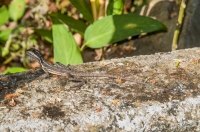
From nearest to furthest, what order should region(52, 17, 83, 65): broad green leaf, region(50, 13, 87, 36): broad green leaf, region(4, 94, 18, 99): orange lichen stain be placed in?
region(4, 94, 18, 99): orange lichen stain, region(52, 17, 83, 65): broad green leaf, region(50, 13, 87, 36): broad green leaf

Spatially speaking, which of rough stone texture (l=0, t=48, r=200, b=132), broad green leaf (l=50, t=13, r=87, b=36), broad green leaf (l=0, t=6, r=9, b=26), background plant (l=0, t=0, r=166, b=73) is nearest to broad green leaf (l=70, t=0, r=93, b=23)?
background plant (l=0, t=0, r=166, b=73)

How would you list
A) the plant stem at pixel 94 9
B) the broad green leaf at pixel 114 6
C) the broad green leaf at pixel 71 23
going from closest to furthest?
1. the broad green leaf at pixel 71 23
2. the plant stem at pixel 94 9
3. the broad green leaf at pixel 114 6

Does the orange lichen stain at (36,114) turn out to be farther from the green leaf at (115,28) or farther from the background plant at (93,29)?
the green leaf at (115,28)

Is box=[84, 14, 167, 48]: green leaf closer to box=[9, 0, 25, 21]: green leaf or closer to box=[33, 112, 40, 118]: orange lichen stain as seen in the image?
box=[9, 0, 25, 21]: green leaf

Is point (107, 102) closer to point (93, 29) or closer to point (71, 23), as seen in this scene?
point (93, 29)

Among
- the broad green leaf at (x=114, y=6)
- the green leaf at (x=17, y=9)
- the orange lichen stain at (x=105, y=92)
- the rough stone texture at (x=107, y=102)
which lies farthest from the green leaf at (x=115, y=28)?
the green leaf at (x=17, y=9)

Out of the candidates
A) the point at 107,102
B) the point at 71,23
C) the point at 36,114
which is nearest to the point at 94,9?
the point at 71,23

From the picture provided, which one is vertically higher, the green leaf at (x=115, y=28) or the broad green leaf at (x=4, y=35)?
the green leaf at (x=115, y=28)
